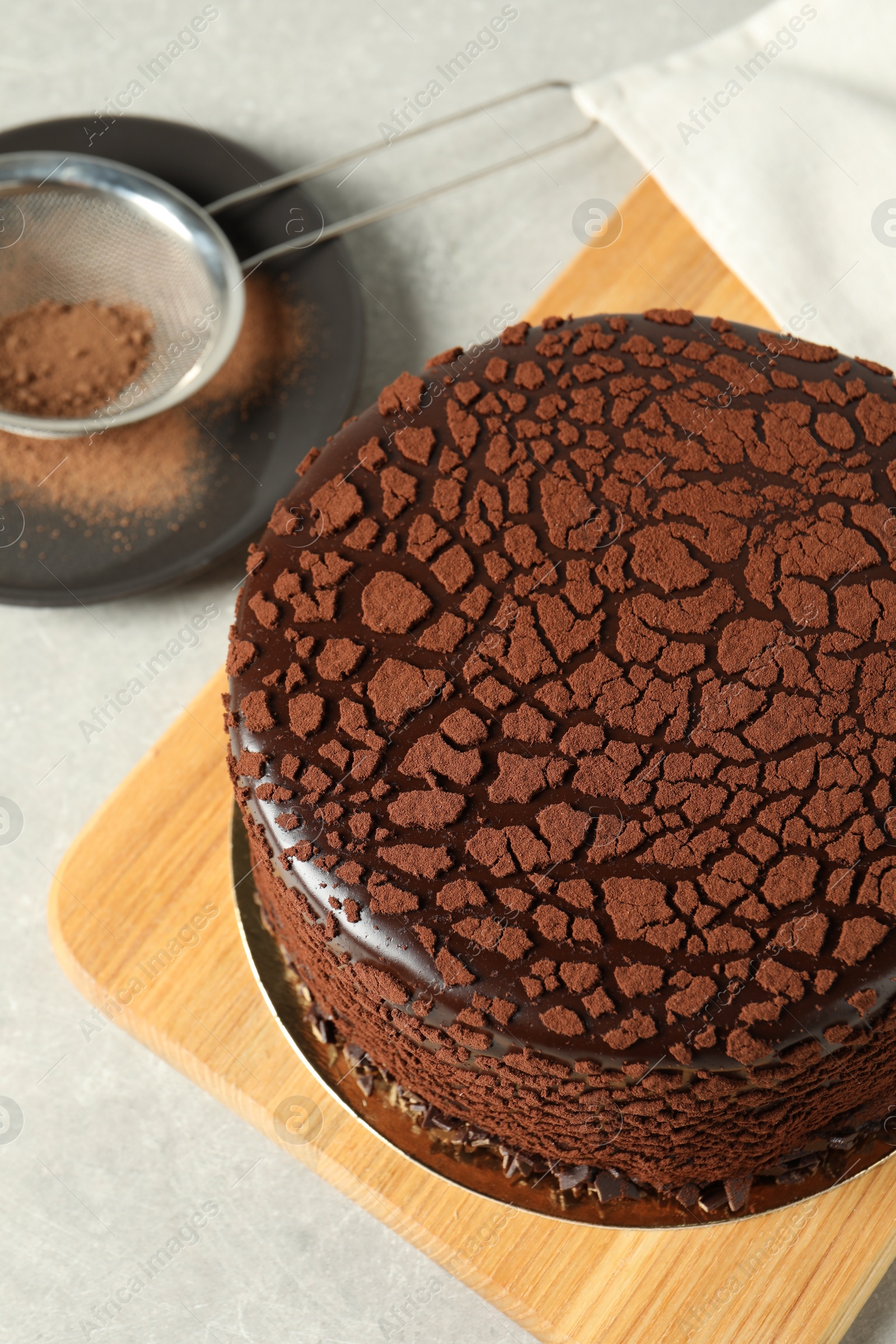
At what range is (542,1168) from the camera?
1.63 m

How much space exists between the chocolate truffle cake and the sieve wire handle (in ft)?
2.72

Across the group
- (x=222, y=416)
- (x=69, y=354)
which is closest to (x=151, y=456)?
(x=222, y=416)

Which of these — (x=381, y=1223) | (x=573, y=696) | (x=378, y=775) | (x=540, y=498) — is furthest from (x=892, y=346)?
(x=381, y=1223)

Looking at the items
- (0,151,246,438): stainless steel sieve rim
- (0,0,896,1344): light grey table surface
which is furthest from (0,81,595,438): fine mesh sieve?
(0,0,896,1344): light grey table surface

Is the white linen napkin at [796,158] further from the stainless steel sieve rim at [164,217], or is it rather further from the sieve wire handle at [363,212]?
the stainless steel sieve rim at [164,217]

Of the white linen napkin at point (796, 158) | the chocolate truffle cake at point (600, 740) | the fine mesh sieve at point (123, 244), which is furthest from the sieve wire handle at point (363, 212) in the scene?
the chocolate truffle cake at point (600, 740)

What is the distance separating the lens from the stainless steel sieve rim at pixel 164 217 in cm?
229

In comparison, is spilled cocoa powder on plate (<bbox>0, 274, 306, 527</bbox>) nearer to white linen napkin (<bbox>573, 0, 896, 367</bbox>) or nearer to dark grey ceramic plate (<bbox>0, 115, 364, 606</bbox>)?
dark grey ceramic plate (<bbox>0, 115, 364, 606</bbox>)

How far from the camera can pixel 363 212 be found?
2750 mm

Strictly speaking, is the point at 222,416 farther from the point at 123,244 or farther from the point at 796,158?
the point at 796,158

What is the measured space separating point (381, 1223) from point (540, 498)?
1.12 meters

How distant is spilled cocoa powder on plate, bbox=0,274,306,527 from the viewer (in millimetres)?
2250

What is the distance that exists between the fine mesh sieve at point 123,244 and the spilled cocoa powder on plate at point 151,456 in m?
0.11

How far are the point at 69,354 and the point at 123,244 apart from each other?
0.86 feet
